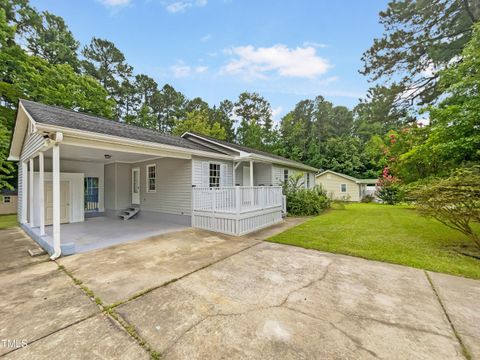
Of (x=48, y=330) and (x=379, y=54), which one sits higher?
(x=379, y=54)

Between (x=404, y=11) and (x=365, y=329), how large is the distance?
17.3m

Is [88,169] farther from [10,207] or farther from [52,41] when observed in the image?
[52,41]

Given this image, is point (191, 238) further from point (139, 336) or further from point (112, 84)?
point (112, 84)

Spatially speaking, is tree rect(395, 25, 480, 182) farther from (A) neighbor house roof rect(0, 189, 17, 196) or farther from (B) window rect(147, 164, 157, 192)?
(A) neighbor house roof rect(0, 189, 17, 196)

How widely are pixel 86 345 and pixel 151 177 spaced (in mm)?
8531

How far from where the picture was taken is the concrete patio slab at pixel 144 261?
3543 millimetres

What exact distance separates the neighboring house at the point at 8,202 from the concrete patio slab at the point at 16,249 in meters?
9.07

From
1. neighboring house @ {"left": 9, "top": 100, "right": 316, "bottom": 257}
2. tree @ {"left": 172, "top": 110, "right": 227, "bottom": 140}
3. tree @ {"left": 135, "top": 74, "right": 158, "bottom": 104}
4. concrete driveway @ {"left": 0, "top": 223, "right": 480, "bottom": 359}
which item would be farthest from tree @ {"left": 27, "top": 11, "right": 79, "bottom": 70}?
concrete driveway @ {"left": 0, "top": 223, "right": 480, "bottom": 359}

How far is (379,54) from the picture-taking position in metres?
14.0

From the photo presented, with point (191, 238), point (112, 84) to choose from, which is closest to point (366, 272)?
point (191, 238)

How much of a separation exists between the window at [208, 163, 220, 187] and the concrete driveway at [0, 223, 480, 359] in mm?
5024

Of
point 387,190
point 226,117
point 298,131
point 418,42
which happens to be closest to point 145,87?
point 226,117

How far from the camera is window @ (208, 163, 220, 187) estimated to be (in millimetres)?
9492

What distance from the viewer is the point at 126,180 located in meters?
10.8
